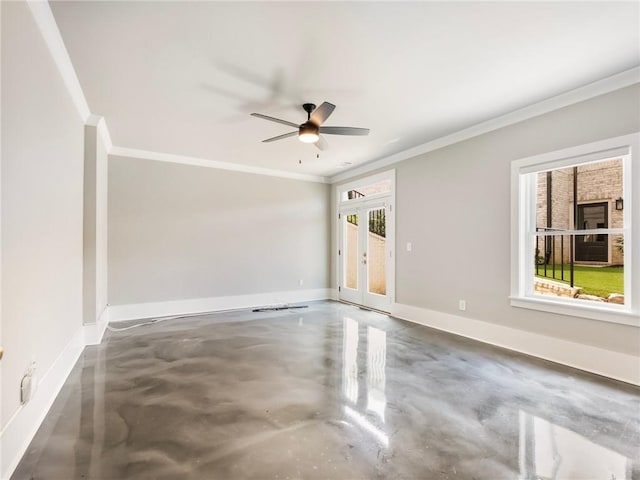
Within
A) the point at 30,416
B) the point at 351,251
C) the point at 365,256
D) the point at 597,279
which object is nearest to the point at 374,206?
the point at 365,256

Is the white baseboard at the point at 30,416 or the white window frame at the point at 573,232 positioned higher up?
the white window frame at the point at 573,232

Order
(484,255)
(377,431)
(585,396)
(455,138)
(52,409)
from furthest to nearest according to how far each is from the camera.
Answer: (455,138)
(484,255)
(585,396)
(52,409)
(377,431)

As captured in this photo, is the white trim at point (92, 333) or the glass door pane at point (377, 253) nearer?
the white trim at point (92, 333)

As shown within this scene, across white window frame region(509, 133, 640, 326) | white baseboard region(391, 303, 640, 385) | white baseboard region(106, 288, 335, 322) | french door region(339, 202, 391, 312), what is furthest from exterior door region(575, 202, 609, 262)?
white baseboard region(106, 288, 335, 322)

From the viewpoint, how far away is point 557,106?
3230 mm

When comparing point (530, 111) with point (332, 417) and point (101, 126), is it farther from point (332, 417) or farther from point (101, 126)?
point (101, 126)

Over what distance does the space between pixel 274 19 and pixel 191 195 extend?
12.7 feet

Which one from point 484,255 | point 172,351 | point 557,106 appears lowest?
point 172,351

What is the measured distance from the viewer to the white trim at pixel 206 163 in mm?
4926

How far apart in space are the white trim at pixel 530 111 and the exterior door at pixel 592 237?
3.47ft

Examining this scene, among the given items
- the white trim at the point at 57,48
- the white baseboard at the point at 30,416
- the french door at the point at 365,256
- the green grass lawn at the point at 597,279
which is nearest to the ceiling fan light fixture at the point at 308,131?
the white trim at the point at 57,48

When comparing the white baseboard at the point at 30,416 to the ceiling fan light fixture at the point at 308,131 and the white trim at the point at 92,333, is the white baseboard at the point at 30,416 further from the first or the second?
the ceiling fan light fixture at the point at 308,131

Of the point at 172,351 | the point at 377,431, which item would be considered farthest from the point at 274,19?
the point at 172,351

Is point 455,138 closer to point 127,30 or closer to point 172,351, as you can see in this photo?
point 127,30
